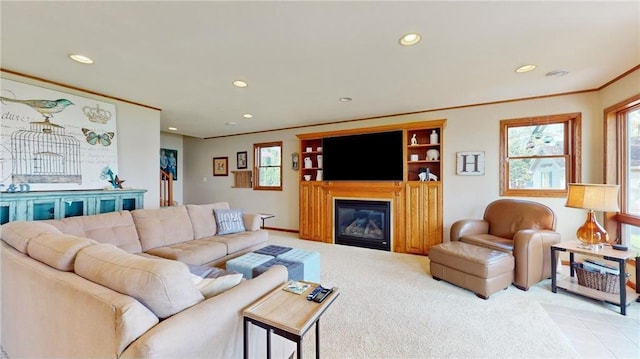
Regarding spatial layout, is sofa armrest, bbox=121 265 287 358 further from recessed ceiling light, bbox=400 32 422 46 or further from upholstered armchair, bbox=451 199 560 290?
upholstered armchair, bbox=451 199 560 290

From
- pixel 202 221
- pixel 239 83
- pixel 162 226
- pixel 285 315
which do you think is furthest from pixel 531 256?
pixel 162 226

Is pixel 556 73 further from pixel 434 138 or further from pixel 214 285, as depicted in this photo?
pixel 214 285

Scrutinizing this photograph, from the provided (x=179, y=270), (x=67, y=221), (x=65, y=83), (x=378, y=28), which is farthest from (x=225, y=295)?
(x=65, y=83)

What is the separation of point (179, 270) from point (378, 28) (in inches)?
79.2

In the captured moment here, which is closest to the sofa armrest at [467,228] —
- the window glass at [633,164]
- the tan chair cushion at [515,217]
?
the tan chair cushion at [515,217]

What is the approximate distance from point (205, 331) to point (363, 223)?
3960 millimetres

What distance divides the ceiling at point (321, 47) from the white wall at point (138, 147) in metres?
0.44

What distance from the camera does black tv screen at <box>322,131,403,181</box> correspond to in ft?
14.7

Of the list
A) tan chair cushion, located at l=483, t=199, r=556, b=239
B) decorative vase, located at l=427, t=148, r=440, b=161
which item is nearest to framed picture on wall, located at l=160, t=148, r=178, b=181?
decorative vase, located at l=427, t=148, r=440, b=161

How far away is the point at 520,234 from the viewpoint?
296 cm

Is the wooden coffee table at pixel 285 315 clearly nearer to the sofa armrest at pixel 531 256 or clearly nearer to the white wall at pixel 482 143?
the sofa armrest at pixel 531 256

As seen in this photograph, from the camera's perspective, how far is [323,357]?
5.95 ft

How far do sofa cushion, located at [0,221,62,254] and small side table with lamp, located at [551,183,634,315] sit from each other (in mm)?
4404

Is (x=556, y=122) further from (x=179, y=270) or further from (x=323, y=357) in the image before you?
(x=179, y=270)
